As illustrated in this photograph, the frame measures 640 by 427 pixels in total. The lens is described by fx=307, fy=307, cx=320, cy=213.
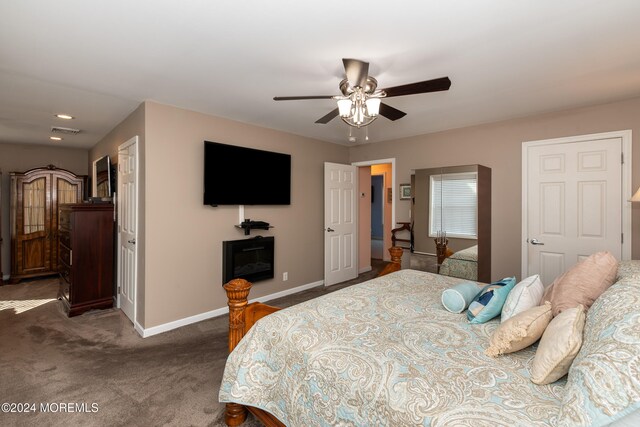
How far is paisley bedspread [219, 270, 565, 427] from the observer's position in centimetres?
105

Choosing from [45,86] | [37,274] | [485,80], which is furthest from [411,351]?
[37,274]

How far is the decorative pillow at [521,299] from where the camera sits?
1632mm

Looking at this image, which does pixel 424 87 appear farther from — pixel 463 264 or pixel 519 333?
pixel 463 264

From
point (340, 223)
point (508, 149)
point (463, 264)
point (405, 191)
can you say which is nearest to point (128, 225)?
point (340, 223)

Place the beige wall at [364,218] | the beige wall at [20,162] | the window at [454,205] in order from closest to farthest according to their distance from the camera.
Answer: the window at [454,205]
the beige wall at [20,162]
the beige wall at [364,218]

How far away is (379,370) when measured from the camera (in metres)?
1.23

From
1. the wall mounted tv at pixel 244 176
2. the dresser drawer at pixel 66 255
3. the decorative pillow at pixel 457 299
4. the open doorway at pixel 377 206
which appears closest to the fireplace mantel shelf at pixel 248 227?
the wall mounted tv at pixel 244 176

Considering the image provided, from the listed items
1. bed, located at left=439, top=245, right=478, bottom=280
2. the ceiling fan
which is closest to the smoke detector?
the ceiling fan

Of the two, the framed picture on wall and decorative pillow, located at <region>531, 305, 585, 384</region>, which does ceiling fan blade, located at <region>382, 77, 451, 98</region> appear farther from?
the framed picture on wall

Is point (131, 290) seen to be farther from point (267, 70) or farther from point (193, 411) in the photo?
point (267, 70)

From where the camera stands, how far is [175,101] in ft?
10.3

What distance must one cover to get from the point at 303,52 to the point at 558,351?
7.03 ft

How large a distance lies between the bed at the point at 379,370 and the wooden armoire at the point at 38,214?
535 centimetres

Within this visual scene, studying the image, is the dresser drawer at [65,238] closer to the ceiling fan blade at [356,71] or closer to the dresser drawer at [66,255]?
the dresser drawer at [66,255]
